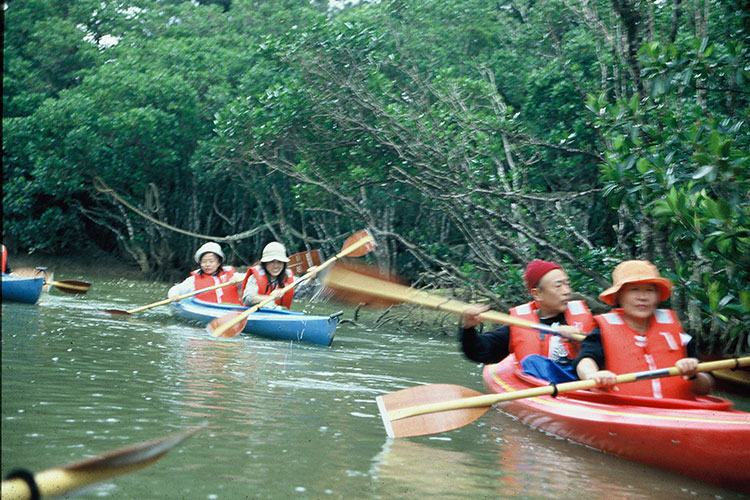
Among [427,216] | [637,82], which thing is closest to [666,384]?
[637,82]

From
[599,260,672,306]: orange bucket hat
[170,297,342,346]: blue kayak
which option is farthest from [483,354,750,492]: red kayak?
[170,297,342,346]: blue kayak

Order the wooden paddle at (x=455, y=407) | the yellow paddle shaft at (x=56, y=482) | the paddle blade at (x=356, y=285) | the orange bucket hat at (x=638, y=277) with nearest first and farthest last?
the yellow paddle shaft at (x=56, y=482)
the wooden paddle at (x=455, y=407)
the orange bucket hat at (x=638, y=277)
the paddle blade at (x=356, y=285)

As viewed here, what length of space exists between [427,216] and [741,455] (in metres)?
12.6

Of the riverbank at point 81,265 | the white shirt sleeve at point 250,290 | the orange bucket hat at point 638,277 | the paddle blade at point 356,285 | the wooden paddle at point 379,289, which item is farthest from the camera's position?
the riverbank at point 81,265

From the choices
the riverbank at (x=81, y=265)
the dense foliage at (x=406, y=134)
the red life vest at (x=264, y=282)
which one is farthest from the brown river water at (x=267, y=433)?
the riverbank at (x=81, y=265)

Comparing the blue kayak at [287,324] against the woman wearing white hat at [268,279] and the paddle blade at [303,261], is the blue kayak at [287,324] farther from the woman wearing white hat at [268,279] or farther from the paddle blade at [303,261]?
the paddle blade at [303,261]

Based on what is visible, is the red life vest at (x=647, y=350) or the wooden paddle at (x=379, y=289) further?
the wooden paddle at (x=379, y=289)

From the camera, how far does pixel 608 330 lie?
4230 millimetres

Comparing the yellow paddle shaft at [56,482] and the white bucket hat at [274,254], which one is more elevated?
the white bucket hat at [274,254]

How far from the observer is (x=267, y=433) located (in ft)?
12.7

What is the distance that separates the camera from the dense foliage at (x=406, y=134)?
5719mm

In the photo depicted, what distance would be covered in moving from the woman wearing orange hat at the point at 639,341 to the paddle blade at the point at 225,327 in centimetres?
457

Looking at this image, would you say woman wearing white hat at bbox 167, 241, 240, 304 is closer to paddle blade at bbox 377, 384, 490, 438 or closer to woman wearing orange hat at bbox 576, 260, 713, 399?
paddle blade at bbox 377, 384, 490, 438

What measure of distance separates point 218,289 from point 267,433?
6.22m
